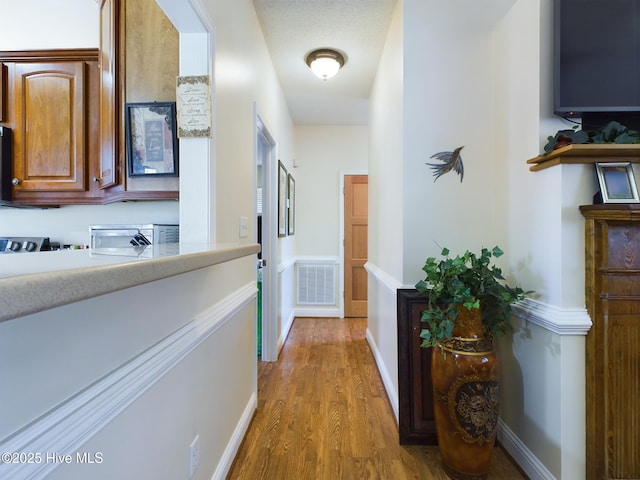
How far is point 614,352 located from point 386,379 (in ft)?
4.75

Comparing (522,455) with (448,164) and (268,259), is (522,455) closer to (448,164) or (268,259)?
(448,164)

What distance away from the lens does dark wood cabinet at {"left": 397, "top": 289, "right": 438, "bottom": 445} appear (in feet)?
6.00

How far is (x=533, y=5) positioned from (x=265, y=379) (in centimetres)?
295

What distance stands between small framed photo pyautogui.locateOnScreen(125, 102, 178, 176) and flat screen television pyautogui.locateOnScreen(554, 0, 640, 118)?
1824 mm

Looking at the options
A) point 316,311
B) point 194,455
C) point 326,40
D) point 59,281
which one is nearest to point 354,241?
point 316,311

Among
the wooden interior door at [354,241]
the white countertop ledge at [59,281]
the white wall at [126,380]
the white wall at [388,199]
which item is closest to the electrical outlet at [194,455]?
the white wall at [126,380]

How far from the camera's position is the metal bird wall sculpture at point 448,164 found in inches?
74.1

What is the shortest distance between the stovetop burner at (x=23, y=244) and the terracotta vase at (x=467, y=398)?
101 inches

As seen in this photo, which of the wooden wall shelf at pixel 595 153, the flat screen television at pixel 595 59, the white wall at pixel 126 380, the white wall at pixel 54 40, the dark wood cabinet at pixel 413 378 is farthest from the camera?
the white wall at pixel 54 40

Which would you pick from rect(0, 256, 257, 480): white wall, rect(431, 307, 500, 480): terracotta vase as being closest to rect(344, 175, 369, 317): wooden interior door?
rect(431, 307, 500, 480): terracotta vase

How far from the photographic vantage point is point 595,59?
1.47 m

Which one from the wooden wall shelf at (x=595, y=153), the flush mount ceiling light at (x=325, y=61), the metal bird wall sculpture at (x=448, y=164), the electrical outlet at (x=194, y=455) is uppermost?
the flush mount ceiling light at (x=325, y=61)

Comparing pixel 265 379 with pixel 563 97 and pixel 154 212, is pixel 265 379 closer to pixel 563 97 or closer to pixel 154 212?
pixel 154 212

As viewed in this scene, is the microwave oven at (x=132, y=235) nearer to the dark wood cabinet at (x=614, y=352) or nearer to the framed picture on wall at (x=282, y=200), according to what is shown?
the framed picture on wall at (x=282, y=200)
